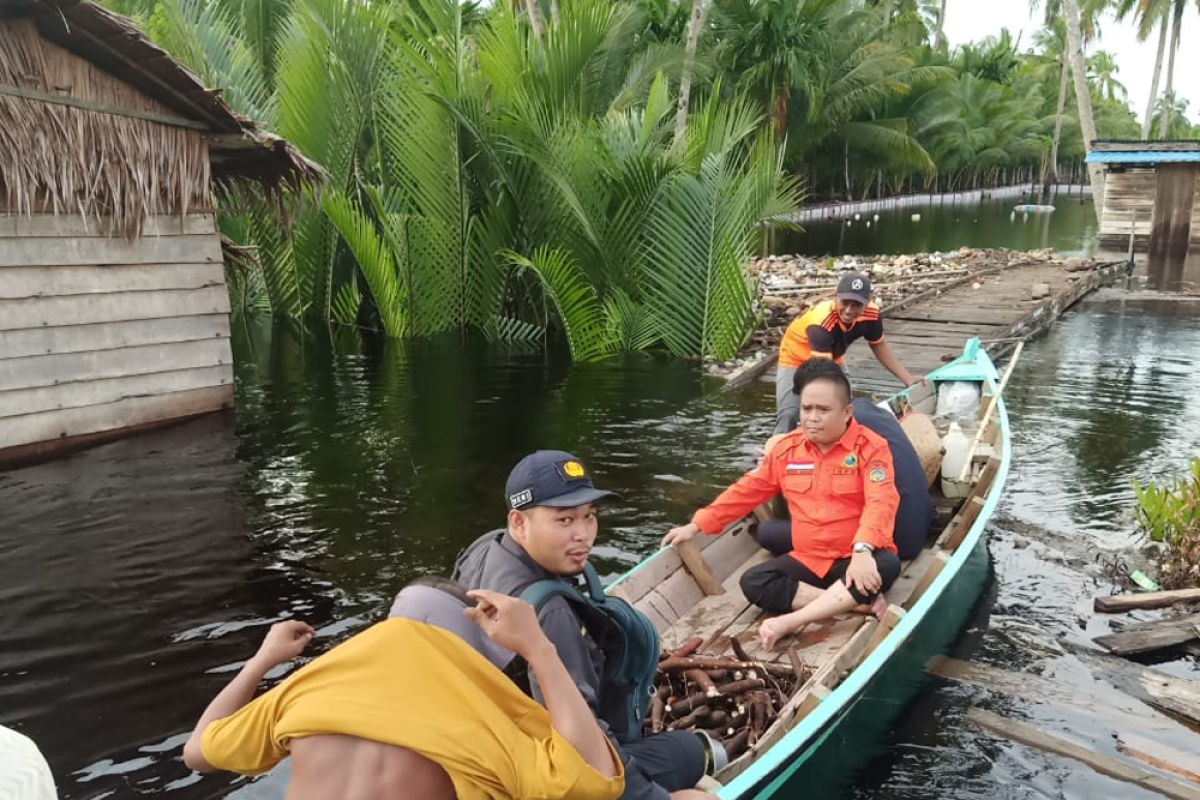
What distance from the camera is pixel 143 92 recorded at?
9.77 meters

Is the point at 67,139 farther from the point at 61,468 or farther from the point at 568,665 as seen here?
the point at 568,665

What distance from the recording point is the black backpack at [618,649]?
110 inches

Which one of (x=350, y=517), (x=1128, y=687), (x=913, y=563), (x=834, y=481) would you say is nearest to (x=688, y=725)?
(x=834, y=481)

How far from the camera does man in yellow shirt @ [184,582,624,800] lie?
198cm

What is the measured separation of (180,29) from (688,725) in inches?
510

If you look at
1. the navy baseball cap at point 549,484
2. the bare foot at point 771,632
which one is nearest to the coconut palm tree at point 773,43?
the bare foot at point 771,632

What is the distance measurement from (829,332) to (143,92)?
7.24 meters

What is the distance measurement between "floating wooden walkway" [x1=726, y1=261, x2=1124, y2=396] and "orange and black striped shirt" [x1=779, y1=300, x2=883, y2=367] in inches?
201

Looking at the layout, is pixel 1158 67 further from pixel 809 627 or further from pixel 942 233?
pixel 809 627

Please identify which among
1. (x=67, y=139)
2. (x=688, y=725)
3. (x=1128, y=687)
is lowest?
(x=1128, y=687)

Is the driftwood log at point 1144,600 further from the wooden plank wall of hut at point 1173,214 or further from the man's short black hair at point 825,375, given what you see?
the wooden plank wall of hut at point 1173,214

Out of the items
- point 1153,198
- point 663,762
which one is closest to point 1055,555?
point 663,762

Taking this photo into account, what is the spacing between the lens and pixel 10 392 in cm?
912

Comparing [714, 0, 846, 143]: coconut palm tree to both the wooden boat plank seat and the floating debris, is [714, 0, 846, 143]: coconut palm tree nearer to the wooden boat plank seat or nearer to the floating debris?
the floating debris
